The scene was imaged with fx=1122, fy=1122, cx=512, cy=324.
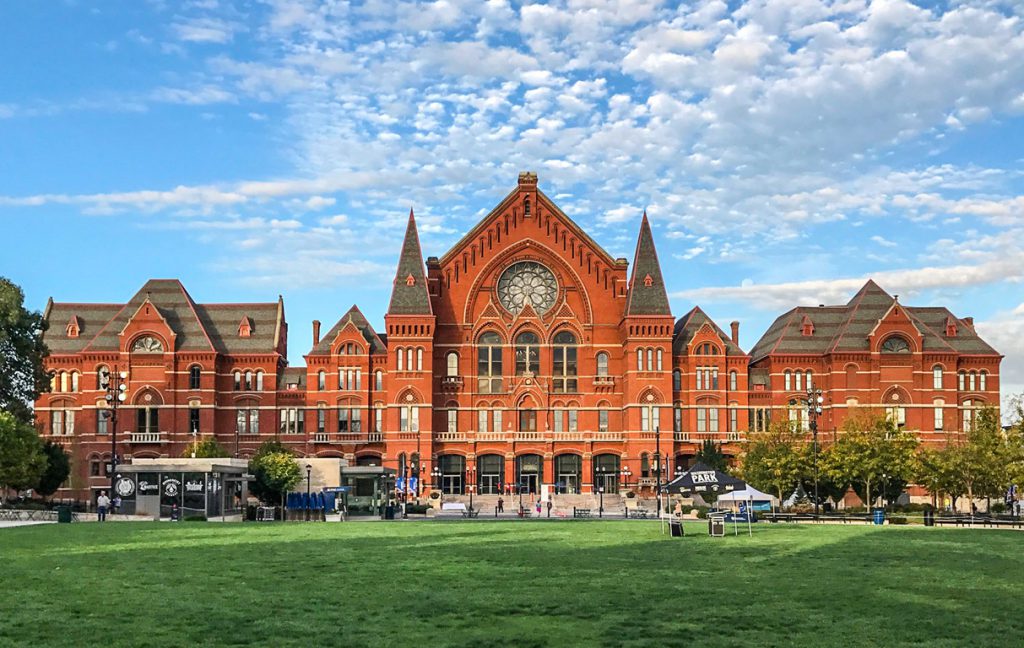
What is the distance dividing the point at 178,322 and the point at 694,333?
47162 mm

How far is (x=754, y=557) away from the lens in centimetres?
3075

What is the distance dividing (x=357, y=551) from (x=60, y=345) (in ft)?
255

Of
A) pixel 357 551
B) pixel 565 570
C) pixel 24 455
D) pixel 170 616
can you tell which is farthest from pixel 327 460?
pixel 170 616

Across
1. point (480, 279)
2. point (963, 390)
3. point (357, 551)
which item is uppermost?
point (480, 279)

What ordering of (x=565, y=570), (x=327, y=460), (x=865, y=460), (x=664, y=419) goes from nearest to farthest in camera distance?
1. (x=565, y=570)
2. (x=865, y=460)
3. (x=327, y=460)
4. (x=664, y=419)

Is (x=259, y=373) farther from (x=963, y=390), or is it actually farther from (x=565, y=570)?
(x=565, y=570)

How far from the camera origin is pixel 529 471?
10269 cm

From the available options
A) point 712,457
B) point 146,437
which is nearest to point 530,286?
point 712,457

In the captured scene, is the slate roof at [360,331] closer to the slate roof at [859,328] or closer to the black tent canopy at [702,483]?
the slate roof at [859,328]

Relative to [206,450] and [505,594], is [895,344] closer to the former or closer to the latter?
[206,450]

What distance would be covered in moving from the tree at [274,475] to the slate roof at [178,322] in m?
23.9

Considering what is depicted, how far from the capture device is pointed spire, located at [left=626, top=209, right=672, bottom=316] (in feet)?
334

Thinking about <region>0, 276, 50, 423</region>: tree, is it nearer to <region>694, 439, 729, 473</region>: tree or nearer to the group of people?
the group of people

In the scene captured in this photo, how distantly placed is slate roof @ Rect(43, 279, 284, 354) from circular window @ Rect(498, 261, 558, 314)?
21.4 metres
